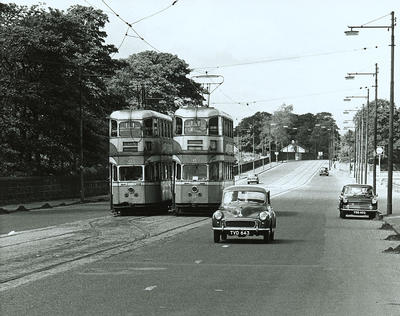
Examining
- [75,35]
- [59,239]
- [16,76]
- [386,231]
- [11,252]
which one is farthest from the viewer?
[75,35]

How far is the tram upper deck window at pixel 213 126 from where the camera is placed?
35500mm

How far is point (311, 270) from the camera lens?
50.2 feet

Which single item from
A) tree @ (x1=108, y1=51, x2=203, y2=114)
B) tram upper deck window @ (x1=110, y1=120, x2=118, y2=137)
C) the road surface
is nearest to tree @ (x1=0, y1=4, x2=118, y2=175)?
tree @ (x1=108, y1=51, x2=203, y2=114)

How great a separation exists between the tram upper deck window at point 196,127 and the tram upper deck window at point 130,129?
2174 millimetres

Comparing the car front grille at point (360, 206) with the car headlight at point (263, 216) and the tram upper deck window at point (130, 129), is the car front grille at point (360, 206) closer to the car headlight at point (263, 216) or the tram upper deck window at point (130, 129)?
the tram upper deck window at point (130, 129)

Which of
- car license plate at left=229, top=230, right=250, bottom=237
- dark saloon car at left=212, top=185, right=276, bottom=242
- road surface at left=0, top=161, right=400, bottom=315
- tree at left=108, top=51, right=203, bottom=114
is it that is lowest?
road surface at left=0, top=161, right=400, bottom=315

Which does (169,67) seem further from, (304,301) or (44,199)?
(304,301)

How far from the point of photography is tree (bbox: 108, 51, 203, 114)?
77.3 m

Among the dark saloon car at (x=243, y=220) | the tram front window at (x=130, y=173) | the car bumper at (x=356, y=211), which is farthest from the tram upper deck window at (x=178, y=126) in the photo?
the dark saloon car at (x=243, y=220)

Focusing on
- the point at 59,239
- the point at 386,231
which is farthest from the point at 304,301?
the point at 386,231

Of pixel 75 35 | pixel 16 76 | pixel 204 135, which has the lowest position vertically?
pixel 204 135

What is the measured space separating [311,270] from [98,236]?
10.1m

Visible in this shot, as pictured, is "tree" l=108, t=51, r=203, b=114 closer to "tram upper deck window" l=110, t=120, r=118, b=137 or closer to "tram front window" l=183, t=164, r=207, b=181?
"tram upper deck window" l=110, t=120, r=118, b=137

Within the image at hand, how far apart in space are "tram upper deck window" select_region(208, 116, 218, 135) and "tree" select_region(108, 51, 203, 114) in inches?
1476
